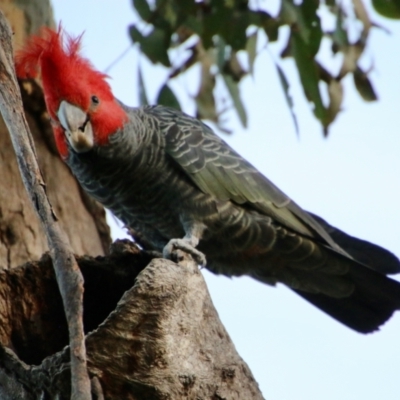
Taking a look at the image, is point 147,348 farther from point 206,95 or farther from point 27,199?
point 206,95

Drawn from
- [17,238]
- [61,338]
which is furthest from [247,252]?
[61,338]

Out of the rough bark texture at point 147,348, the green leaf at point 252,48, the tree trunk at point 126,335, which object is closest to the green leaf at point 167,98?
the green leaf at point 252,48

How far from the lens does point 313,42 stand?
3436 millimetres

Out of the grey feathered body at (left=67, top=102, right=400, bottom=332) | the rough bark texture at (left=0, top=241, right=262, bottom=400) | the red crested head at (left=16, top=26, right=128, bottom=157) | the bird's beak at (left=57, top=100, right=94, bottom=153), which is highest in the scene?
the red crested head at (left=16, top=26, right=128, bottom=157)

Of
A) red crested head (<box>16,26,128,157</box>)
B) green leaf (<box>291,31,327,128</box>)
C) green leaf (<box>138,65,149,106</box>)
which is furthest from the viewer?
green leaf (<box>138,65,149,106</box>)

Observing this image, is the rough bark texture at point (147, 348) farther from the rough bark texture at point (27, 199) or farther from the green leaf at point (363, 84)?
the green leaf at point (363, 84)

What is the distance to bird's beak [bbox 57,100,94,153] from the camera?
9.58 feet

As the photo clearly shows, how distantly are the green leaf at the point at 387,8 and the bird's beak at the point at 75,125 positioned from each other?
1.34 meters

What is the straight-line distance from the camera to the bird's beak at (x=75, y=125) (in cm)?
292

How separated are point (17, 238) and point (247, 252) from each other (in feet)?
3.25

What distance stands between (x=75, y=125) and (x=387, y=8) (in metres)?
1.42

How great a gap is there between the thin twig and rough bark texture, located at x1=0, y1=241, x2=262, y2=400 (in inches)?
15.6

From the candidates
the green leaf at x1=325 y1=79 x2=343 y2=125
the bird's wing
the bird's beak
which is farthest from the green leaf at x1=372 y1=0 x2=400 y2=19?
the bird's beak

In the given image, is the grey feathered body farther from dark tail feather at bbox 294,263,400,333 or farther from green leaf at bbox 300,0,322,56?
green leaf at bbox 300,0,322,56
